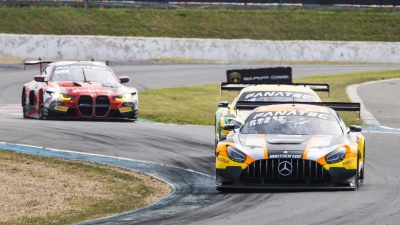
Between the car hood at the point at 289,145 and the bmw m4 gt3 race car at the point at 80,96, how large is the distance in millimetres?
8506

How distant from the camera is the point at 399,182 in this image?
11039mm

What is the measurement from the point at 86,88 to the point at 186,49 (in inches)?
890

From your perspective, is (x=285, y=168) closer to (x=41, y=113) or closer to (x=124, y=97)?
(x=124, y=97)

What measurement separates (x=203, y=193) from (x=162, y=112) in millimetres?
11951

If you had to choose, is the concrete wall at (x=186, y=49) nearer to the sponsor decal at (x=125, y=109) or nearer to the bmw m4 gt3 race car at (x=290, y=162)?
the sponsor decal at (x=125, y=109)

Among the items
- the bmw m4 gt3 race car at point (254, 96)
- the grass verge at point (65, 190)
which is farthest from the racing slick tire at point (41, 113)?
the grass verge at point (65, 190)

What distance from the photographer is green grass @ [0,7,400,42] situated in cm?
4869

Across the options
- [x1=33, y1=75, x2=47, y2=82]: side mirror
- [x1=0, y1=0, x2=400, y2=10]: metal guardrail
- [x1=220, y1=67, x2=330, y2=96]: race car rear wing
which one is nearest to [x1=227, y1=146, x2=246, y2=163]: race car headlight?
[x1=33, y1=75, x2=47, y2=82]: side mirror

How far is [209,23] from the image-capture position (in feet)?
167

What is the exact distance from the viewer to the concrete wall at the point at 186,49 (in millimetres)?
39031

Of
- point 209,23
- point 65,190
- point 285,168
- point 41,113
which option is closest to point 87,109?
point 41,113

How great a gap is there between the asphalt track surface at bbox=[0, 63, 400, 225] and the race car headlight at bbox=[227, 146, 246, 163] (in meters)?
0.42

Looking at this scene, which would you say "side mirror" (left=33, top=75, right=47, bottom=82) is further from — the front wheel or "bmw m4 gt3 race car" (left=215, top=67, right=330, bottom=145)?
"bmw m4 gt3 race car" (left=215, top=67, right=330, bottom=145)

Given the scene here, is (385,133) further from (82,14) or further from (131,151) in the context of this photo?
(82,14)
